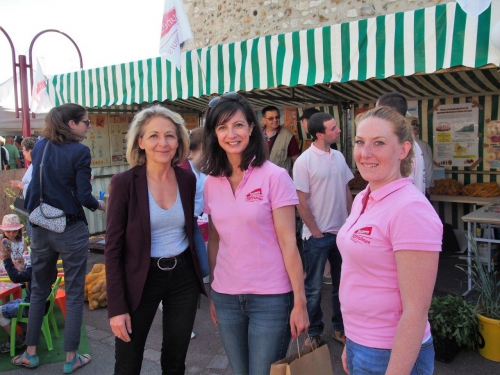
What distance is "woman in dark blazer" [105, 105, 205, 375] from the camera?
82.4 inches

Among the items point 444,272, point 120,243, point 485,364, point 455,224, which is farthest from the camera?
point 455,224

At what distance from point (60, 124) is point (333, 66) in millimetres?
2613

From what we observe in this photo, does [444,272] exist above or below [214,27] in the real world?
below

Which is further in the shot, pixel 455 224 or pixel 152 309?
pixel 455 224

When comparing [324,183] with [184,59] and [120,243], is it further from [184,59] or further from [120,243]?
[184,59]

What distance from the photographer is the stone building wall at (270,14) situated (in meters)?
7.54

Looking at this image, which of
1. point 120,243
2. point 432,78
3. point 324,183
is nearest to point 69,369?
point 120,243

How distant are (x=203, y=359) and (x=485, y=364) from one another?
7.41 ft

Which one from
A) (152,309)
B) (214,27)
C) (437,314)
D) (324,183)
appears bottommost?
(437,314)

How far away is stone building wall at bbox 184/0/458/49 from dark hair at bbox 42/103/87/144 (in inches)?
236

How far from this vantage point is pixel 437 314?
334 centimetres

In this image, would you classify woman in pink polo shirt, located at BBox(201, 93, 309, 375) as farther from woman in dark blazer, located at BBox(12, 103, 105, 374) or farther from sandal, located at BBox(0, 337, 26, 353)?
sandal, located at BBox(0, 337, 26, 353)

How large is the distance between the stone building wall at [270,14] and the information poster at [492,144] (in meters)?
2.21

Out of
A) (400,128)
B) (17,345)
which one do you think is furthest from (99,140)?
(400,128)
